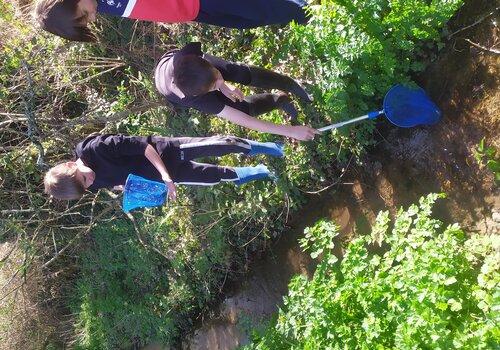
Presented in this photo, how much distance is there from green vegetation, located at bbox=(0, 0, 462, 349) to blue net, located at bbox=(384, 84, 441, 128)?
7 centimetres

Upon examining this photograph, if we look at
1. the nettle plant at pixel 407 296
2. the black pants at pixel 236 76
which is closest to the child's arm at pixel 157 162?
the black pants at pixel 236 76

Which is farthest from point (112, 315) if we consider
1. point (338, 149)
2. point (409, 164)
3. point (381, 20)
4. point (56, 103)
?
point (381, 20)

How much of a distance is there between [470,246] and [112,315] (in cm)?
426

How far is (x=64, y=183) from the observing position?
2896 mm

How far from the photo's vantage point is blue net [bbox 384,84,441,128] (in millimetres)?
3107

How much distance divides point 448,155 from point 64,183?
2.48 m

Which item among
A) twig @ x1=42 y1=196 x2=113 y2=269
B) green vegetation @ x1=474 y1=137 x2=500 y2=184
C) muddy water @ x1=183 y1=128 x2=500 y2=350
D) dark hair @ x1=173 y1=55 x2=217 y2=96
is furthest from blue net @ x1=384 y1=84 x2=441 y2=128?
twig @ x1=42 y1=196 x2=113 y2=269

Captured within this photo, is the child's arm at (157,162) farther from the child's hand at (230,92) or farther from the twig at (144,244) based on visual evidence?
the twig at (144,244)

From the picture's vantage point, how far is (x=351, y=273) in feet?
10.0

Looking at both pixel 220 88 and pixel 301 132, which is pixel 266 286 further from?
pixel 220 88

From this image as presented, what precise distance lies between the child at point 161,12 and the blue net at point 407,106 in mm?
834

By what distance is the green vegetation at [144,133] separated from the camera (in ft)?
10.9

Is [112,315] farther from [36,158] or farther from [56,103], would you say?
[56,103]

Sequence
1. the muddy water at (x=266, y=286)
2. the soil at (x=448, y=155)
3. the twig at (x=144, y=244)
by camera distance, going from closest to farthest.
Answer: the soil at (x=448, y=155) → the muddy water at (x=266, y=286) → the twig at (x=144, y=244)
